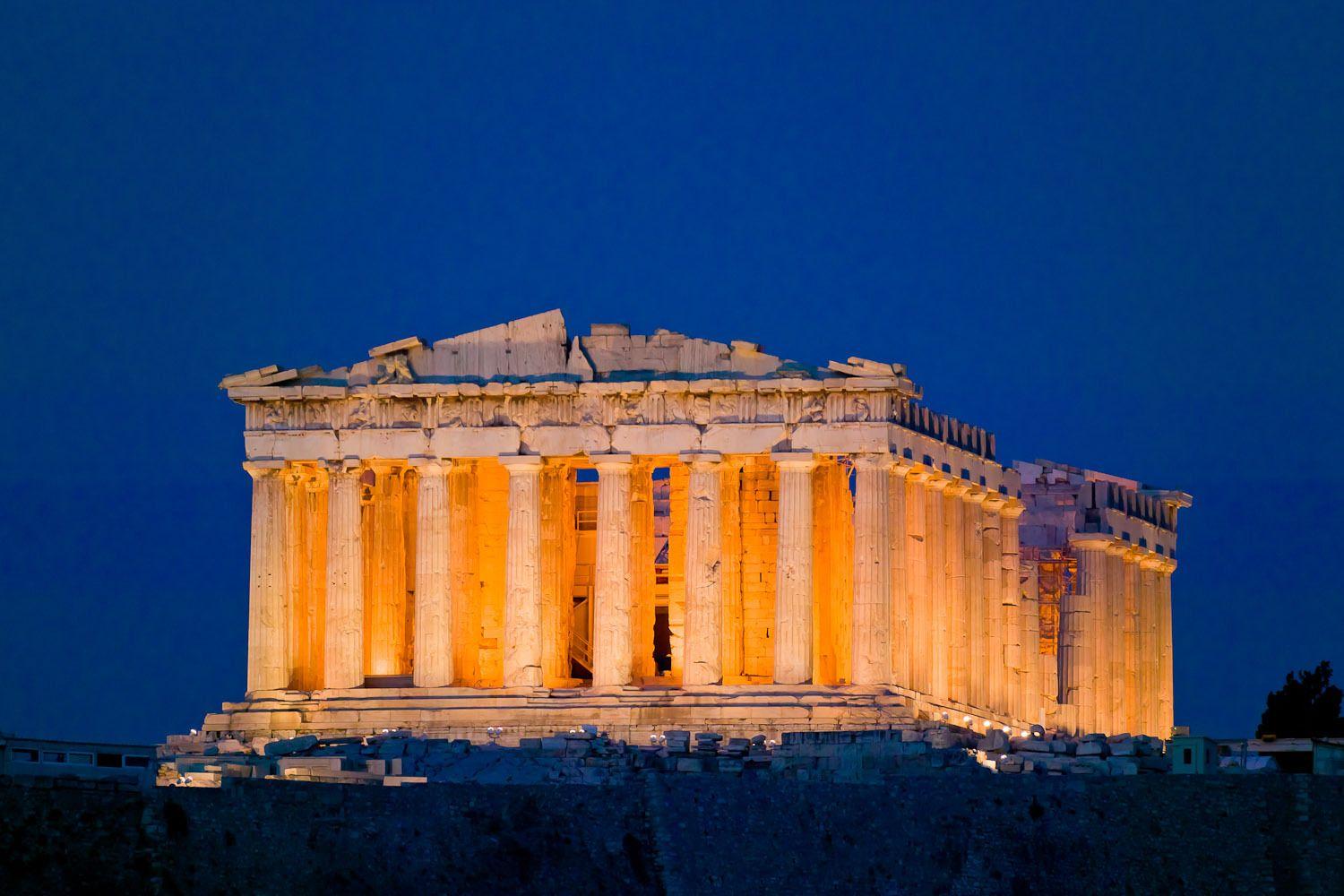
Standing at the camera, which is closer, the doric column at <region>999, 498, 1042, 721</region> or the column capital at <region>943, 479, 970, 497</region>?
the column capital at <region>943, 479, 970, 497</region>

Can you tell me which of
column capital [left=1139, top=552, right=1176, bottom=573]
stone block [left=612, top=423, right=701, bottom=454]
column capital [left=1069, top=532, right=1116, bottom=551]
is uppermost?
stone block [left=612, top=423, right=701, bottom=454]

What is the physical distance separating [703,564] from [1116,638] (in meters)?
19.2

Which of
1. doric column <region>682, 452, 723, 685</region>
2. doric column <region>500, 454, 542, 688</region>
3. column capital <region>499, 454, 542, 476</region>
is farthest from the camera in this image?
column capital <region>499, 454, 542, 476</region>

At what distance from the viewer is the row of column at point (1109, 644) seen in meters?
93.6

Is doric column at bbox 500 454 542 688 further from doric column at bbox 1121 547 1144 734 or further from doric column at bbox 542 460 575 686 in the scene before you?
doric column at bbox 1121 547 1144 734

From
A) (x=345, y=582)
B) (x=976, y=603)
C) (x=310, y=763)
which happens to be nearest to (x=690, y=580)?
(x=345, y=582)

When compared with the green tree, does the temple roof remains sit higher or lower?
higher

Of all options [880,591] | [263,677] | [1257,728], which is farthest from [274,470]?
[1257,728]

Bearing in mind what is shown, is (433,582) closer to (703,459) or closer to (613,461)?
(613,461)

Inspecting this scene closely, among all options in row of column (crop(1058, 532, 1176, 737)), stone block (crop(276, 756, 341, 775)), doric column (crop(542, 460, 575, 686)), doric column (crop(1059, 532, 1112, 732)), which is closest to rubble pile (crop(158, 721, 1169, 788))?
stone block (crop(276, 756, 341, 775))

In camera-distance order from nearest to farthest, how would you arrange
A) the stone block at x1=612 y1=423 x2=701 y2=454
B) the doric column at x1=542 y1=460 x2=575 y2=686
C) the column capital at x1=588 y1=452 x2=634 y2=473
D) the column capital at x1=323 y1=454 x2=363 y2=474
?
the stone block at x1=612 y1=423 x2=701 y2=454 < the column capital at x1=588 y1=452 x2=634 y2=473 < the doric column at x1=542 y1=460 x2=575 y2=686 < the column capital at x1=323 y1=454 x2=363 y2=474

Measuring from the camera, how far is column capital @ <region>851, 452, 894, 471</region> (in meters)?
79.5

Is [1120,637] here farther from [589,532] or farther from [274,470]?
[274,470]

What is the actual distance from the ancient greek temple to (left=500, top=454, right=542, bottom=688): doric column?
0.07 metres
